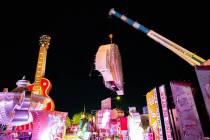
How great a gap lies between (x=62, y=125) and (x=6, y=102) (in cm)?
416

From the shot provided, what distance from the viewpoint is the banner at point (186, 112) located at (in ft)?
25.5

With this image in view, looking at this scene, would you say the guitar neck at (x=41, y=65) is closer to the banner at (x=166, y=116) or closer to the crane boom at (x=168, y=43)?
the crane boom at (x=168, y=43)

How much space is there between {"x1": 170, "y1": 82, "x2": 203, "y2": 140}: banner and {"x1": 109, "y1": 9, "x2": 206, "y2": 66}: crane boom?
1390cm

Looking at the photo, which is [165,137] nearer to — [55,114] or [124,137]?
[55,114]

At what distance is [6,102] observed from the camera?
4.68 m

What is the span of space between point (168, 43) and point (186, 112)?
19741mm

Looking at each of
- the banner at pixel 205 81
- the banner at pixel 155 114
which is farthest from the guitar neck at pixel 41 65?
the banner at pixel 205 81

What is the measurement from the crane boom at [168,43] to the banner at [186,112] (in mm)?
13904

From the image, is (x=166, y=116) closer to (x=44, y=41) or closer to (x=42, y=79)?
(x=42, y=79)

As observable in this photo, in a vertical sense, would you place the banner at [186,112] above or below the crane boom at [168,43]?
below

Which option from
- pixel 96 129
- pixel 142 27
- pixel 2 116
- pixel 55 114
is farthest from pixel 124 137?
pixel 142 27

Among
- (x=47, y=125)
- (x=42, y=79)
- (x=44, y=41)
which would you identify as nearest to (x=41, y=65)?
(x=44, y=41)

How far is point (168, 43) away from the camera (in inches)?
1035

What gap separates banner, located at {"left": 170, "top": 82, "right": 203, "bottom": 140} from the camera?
7766 millimetres
